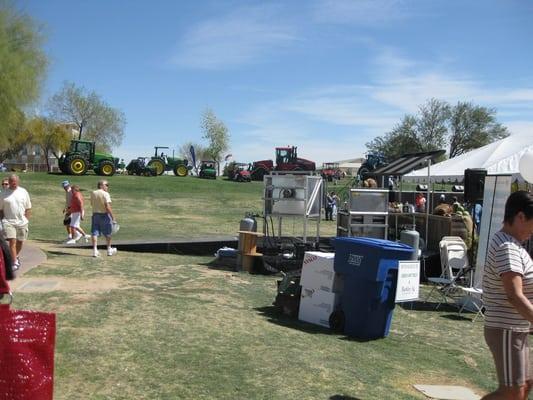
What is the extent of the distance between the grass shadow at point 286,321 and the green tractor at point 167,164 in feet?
110

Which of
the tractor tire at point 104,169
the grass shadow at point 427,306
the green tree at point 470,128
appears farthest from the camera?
the green tree at point 470,128

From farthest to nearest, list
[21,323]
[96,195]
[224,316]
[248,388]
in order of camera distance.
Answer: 1. [96,195]
2. [224,316]
3. [248,388]
4. [21,323]

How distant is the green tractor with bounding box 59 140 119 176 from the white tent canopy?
2272 centimetres

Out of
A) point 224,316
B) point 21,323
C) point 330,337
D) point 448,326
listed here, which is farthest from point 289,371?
point 448,326

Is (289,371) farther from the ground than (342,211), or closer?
closer

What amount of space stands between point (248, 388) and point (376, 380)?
3.91 ft

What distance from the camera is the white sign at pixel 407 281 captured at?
6344 millimetres

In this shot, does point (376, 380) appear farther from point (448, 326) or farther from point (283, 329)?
point (448, 326)

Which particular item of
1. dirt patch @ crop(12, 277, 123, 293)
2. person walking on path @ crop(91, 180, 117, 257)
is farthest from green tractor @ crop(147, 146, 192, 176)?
dirt patch @ crop(12, 277, 123, 293)

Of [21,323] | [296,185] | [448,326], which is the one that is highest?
[296,185]

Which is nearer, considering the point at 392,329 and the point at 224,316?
the point at 224,316

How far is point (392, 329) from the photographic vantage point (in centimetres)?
711

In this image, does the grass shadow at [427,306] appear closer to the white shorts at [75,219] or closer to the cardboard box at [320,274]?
the cardboard box at [320,274]

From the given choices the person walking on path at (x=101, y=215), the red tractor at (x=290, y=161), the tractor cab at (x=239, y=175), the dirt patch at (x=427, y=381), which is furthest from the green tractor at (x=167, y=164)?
the dirt patch at (x=427, y=381)
